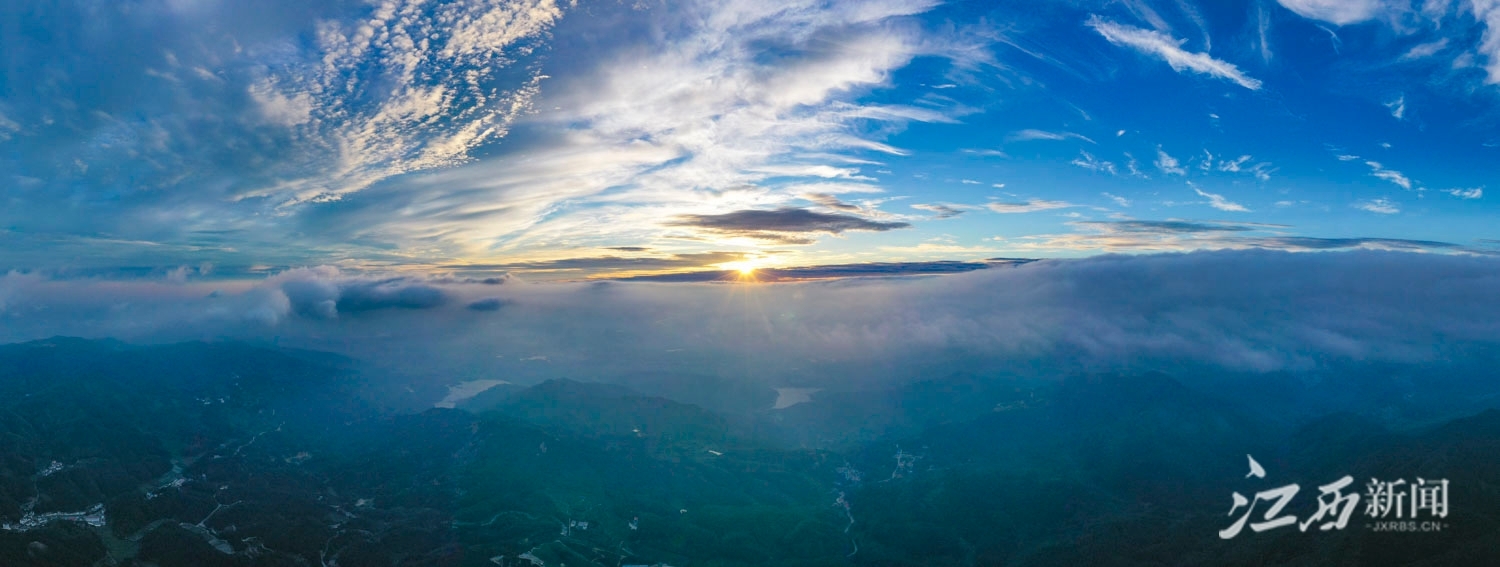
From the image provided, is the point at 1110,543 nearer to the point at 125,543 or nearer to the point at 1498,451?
the point at 1498,451

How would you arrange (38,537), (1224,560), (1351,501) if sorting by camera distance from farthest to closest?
(38,537) < (1224,560) < (1351,501)

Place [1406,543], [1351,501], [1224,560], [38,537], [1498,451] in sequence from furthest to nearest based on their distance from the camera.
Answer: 1. [1498,451]
2. [38,537]
3. [1224,560]
4. [1406,543]
5. [1351,501]

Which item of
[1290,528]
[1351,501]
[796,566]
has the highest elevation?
[1351,501]

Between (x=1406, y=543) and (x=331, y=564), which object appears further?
(x=331, y=564)

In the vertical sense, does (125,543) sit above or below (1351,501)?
below

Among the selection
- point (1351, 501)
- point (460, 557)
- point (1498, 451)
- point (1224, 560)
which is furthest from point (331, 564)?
point (1498, 451)

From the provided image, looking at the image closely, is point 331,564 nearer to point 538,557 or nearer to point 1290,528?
point 538,557

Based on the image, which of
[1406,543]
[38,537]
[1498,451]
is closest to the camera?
[1406,543]

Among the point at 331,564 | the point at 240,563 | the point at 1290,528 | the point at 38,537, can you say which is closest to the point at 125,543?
the point at 38,537

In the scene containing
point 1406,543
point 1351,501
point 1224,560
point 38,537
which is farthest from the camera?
point 38,537
